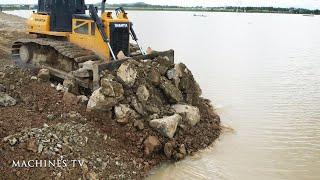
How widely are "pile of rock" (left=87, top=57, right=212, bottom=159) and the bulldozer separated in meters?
0.59

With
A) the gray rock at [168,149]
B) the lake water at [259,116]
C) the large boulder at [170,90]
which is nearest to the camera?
the gray rock at [168,149]

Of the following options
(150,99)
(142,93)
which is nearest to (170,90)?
(150,99)

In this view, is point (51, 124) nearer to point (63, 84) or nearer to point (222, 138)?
point (63, 84)

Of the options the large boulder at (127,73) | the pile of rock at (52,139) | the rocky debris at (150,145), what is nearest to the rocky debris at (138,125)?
the rocky debris at (150,145)

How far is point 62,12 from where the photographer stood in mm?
13352

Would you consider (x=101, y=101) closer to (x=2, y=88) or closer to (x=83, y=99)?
(x=83, y=99)

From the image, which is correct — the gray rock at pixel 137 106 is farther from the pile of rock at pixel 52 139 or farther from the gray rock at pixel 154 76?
the pile of rock at pixel 52 139

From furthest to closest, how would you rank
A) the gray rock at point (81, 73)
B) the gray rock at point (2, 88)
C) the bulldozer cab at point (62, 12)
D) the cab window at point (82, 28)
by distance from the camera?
the bulldozer cab at point (62, 12)
the cab window at point (82, 28)
the gray rock at point (81, 73)
the gray rock at point (2, 88)

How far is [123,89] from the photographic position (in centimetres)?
1066

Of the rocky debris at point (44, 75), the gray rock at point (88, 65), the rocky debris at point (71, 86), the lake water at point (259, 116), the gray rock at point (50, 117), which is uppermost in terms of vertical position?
the gray rock at point (88, 65)

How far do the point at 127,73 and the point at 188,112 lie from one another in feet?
6.04

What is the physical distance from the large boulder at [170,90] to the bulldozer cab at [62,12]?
11.9 feet

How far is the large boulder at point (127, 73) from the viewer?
35.3ft

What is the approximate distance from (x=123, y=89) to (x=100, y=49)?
2.21m
